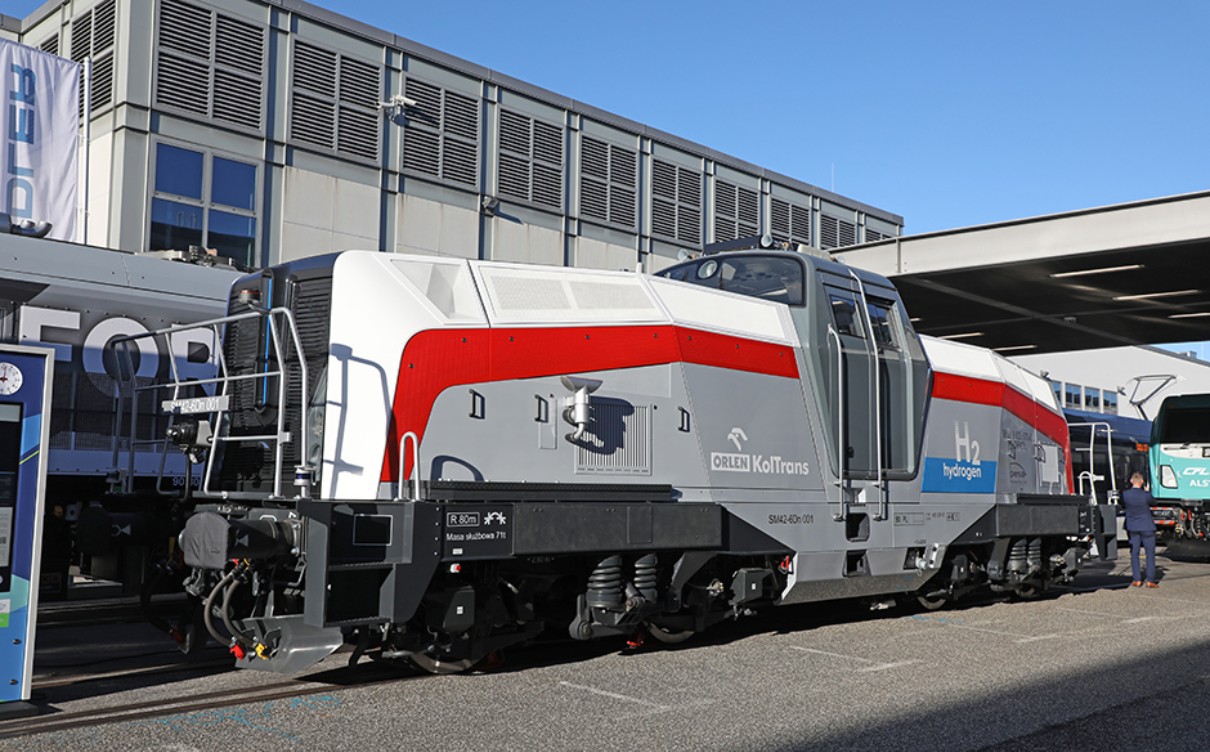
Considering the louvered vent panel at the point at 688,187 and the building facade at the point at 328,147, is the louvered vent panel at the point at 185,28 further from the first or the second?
the louvered vent panel at the point at 688,187

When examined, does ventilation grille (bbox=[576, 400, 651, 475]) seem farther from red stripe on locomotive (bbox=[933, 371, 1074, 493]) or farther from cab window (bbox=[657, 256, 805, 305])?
red stripe on locomotive (bbox=[933, 371, 1074, 493])

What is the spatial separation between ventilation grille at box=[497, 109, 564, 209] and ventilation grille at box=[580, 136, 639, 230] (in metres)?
0.87

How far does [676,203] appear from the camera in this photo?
27219 mm

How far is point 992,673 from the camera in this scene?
25.4ft

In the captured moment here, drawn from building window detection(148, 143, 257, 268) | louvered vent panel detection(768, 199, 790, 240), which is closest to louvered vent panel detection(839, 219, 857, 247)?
louvered vent panel detection(768, 199, 790, 240)

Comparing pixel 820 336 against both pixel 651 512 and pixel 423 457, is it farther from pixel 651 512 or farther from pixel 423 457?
pixel 423 457

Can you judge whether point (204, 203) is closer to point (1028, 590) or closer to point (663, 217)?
point (663, 217)

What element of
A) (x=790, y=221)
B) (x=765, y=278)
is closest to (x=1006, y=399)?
(x=765, y=278)

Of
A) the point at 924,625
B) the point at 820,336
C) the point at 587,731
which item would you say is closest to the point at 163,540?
the point at 587,731

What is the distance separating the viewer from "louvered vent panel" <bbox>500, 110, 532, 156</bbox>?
23547 mm

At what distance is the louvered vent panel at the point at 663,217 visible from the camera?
87.9 ft

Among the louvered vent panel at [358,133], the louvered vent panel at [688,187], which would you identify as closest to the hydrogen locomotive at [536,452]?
the louvered vent panel at [358,133]

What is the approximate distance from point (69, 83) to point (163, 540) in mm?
11791

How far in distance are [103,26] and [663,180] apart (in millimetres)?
12980
